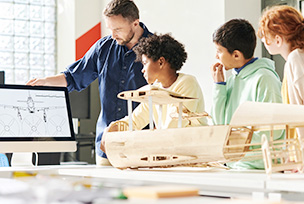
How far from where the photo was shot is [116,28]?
223 cm

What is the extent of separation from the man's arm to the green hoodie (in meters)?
0.91

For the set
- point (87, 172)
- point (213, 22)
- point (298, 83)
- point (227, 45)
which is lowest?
point (87, 172)

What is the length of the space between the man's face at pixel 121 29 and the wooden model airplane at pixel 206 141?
27.3 inches

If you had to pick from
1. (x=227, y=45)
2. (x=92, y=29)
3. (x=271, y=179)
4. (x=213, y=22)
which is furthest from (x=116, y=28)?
(x=92, y=29)

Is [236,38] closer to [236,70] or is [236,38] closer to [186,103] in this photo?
[236,70]

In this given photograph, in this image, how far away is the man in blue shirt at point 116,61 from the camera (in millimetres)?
2250

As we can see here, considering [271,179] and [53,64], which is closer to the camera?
[271,179]

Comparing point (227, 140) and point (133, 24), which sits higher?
point (133, 24)

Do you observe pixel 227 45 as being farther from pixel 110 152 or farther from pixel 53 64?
pixel 53 64

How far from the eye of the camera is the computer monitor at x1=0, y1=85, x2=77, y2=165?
2041 millimetres

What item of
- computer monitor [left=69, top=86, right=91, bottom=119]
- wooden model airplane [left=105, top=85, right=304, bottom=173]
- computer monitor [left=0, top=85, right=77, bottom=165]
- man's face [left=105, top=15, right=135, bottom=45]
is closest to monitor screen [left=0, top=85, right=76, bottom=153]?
computer monitor [left=0, top=85, right=77, bottom=165]

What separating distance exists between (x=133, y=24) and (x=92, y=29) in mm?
3291

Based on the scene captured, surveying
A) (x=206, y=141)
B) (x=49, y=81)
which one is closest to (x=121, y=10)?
(x=49, y=81)

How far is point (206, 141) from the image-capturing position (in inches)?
52.1
